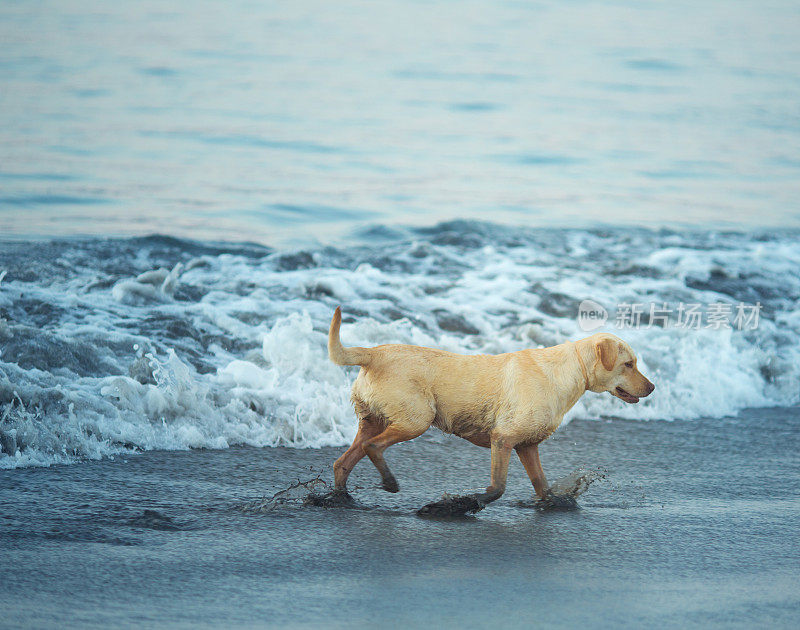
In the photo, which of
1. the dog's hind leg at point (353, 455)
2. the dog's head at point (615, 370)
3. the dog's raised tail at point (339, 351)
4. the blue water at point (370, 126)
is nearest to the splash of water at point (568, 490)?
the dog's head at point (615, 370)

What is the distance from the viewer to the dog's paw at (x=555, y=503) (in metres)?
5.90

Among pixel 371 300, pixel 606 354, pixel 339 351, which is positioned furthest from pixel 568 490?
pixel 371 300

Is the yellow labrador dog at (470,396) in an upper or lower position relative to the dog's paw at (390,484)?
upper

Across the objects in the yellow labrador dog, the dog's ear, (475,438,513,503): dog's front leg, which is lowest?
(475,438,513,503): dog's front leg

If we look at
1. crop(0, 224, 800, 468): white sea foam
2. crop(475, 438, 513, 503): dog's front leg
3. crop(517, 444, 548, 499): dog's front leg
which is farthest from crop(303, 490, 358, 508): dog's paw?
crop(0, 224, 800, 468): white sea foam

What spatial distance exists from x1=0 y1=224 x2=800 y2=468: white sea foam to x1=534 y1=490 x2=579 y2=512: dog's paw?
6.81 ft

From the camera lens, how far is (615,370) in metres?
6.01

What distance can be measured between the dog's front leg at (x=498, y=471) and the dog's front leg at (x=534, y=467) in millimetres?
280

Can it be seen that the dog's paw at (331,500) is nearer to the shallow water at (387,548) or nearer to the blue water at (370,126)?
the shallow water at (387,548)

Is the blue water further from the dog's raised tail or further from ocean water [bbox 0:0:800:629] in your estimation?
the dog's raised tail

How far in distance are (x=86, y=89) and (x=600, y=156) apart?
11.2 meters

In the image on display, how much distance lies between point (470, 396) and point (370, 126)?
16.1 metres

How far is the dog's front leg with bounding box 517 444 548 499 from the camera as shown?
594cm

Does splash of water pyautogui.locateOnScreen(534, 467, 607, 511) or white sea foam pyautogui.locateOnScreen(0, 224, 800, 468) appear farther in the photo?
white sea foam pyautogui.locateOnScreen(0, 224, 800, 468)
